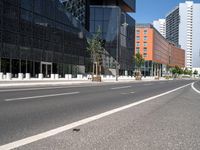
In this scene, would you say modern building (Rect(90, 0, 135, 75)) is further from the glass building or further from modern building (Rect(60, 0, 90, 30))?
the glass building

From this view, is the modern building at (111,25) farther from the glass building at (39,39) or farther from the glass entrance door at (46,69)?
the glass entrance door at (46,69)

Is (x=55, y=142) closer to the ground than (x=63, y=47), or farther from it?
closer to the ground

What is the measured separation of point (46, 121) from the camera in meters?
8.42

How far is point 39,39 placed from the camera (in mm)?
56875

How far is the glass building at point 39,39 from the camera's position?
160 feet

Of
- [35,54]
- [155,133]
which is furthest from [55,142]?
[35,54]

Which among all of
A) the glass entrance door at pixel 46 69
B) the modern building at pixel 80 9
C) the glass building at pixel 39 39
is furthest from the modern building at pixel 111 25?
the glass entrance door at pixel 46 69

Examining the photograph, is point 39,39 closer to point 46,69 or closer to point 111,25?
point 46,69

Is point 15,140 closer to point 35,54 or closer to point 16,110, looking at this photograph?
point 16,110

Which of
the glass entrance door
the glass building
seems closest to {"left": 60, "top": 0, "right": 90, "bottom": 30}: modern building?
the glass building

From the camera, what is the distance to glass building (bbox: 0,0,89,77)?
48.8m

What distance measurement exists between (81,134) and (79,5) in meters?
75.6

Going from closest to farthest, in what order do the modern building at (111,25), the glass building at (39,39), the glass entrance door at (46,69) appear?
1. the glass building at (39,39)
2. the glass entrance door at (46,69)
3. the modern building at (111,25)

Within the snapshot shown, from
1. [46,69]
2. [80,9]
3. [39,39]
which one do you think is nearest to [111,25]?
[80,9]
